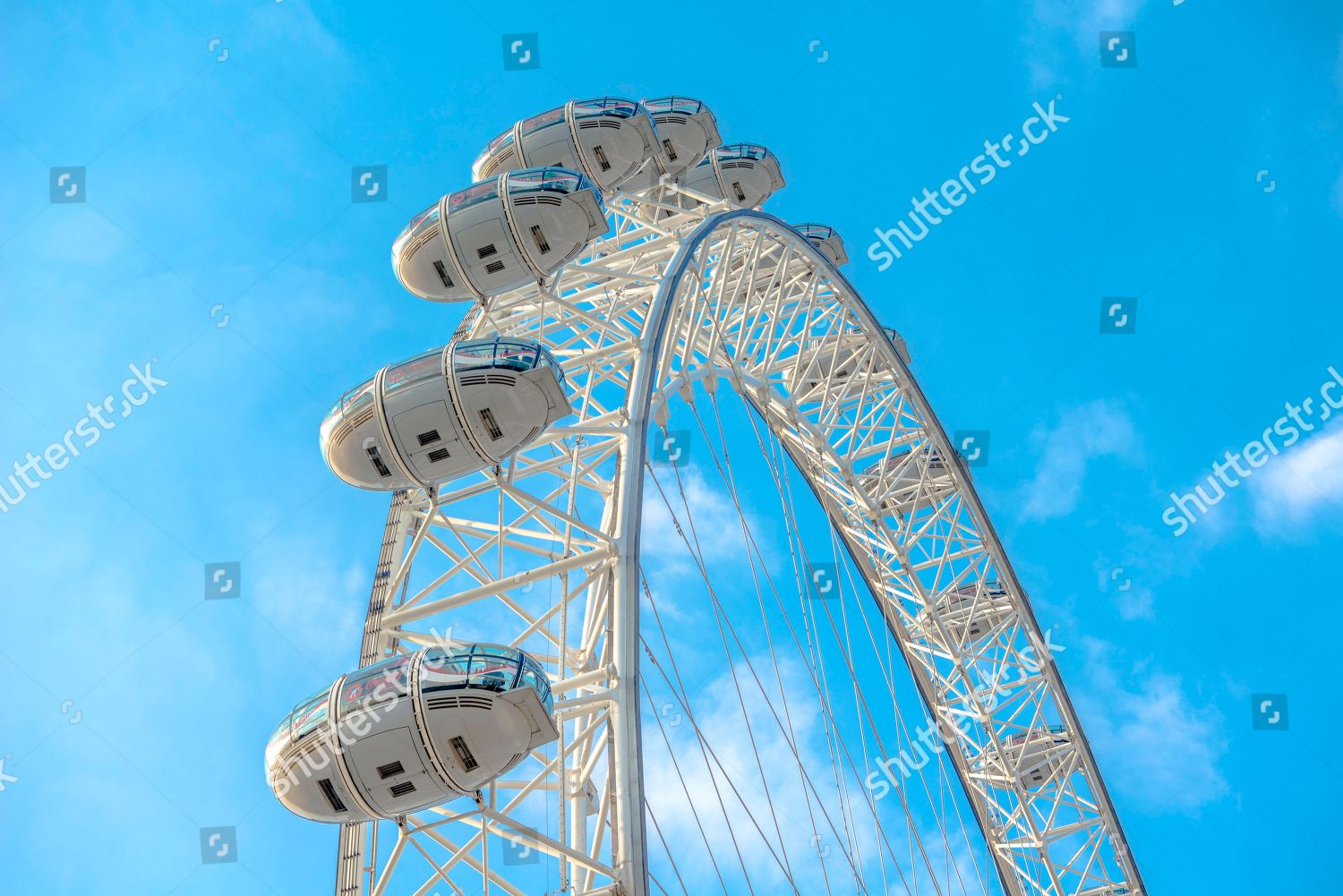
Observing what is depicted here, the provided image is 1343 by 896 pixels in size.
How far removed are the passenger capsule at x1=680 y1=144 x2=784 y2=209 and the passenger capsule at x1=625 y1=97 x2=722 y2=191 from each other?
313 cm

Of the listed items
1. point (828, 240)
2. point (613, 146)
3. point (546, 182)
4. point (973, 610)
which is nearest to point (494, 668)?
point (546, 182)

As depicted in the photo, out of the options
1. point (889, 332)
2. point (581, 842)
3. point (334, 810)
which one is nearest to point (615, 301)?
point (581, 842)

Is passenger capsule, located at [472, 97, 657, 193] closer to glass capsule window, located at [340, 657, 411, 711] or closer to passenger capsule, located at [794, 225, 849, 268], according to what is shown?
passenger capsule, located at [794, 225, 849, 268]

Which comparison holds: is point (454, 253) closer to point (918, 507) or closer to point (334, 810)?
point (334, 810)

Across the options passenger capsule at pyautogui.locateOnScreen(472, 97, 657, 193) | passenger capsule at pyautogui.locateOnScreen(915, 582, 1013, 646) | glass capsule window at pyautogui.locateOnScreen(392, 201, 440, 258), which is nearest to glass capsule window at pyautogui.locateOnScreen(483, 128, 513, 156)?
passenger capsule at pyautogui.locateOnScreen(472, 97, 657, 193)

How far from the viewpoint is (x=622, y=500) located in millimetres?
15586

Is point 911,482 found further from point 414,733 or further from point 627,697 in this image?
point 414,733

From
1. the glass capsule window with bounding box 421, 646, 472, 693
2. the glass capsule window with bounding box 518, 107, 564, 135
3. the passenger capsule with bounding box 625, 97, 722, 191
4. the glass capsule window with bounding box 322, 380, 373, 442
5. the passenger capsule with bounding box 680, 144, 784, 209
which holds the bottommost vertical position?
the glass capsule window with bounding box 421, 646, 472, 693

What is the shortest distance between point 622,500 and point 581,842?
14.2ft

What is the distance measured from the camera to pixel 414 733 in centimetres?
1243

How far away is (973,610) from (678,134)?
16074 millimetres

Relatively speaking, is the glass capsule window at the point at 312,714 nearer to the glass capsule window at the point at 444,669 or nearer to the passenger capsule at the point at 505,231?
the glass capsule window at the point at 444,669

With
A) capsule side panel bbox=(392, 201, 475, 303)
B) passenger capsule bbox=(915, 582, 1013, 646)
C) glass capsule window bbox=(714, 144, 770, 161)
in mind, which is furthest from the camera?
passenger capsule bbox=(915, 582, 1013, 646)

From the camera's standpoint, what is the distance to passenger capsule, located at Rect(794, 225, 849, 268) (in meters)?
31.9
